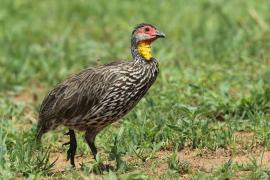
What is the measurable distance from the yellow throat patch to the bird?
63 millimetres

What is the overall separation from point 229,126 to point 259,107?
2.74 feet

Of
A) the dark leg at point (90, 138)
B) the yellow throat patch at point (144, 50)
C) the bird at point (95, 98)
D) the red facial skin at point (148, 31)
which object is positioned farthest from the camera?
the red facial skin at point (148, 31)

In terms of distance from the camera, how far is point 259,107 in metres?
9.48

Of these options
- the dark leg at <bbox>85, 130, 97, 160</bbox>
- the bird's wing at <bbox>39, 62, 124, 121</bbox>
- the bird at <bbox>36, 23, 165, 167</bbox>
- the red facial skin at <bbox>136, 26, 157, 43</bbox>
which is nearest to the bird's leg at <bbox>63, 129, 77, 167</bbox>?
the bird at <bbox>36, 23, 165, 167</bbox>

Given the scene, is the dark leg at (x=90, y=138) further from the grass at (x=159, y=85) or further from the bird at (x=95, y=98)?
the grass at (x=159, y=85)

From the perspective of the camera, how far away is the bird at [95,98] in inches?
316

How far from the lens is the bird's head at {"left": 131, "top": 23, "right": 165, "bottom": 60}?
8555 millimetres

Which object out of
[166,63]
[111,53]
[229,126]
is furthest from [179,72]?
[229,126]

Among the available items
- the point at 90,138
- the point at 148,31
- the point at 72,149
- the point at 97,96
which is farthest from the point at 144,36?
the point at 72,149

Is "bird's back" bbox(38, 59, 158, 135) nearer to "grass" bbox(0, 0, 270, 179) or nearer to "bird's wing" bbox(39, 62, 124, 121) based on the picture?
"bird's wing" bbox(39, 62, 124, 121)

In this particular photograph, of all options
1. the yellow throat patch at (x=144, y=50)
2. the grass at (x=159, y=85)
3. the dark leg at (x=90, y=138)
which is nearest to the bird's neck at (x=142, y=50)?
the yellow throat patch at (x=144, y=50)

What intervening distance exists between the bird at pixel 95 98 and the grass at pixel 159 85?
250 mm

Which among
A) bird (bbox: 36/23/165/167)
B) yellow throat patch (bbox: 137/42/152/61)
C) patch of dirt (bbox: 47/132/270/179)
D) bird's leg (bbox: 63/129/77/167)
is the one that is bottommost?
patch of dirt (bbox: 47/132/270/179)

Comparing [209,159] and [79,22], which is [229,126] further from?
[79,22]
